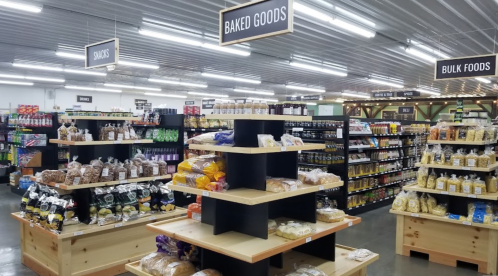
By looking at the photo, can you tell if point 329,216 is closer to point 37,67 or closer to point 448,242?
point 448,242

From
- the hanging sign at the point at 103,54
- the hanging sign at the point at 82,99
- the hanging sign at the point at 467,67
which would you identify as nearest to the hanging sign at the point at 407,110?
the hanging sign at the point at 467,67

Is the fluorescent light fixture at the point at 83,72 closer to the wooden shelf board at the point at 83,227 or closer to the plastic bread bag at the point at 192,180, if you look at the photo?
the wooden shelf board at the point at 83,227

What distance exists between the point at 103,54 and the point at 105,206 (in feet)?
11.4

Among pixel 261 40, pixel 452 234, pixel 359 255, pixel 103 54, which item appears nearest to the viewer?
pixel 359 255

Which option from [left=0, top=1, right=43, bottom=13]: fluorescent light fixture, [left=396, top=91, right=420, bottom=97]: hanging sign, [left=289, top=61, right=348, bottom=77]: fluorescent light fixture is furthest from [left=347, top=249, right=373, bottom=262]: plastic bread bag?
[left=396, top=91, right=420, bottom=97]: hanging sign

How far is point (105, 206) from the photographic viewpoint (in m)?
4.39

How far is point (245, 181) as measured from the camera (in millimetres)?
3109

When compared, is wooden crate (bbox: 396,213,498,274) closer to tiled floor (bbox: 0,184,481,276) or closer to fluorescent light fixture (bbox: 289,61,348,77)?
tiled floor (bbox: 0,184,481,276)

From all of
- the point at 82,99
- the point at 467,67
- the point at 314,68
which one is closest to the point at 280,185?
the point at 467,67

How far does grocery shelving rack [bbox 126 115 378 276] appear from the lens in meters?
2.78

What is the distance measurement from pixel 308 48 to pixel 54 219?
8066 mm

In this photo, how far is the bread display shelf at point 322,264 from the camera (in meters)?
3.18

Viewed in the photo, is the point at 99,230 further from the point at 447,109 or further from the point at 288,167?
the point at 447,109

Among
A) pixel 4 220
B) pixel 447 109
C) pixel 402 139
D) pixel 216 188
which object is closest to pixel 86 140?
pixel 216 188
